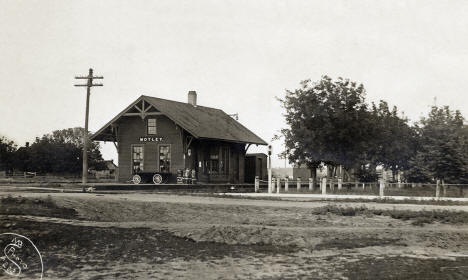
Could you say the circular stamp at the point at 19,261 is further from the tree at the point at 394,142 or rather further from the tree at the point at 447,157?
the tree at the point at 394,142

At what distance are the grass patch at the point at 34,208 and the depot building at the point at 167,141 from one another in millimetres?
18459

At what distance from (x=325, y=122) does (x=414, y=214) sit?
65.1ft

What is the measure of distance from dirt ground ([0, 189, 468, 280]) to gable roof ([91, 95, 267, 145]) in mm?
19372

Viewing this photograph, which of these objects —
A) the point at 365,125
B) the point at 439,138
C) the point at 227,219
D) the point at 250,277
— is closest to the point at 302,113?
the point at 365,125

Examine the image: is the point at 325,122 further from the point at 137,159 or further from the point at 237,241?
the point at 237,241

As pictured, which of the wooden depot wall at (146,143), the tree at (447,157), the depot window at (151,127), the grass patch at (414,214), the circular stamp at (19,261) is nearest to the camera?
the circular stamp at (19,261)

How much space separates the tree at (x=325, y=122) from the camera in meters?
33.8

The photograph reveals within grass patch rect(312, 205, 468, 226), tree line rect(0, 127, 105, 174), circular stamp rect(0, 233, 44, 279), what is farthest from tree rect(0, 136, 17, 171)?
circular stamp rect(0, 233, 44, 279)

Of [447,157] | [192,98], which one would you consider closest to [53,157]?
[192,98]

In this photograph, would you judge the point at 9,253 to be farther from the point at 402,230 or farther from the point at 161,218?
the point at 402,230

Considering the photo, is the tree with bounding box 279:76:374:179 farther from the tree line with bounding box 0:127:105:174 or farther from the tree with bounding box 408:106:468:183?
the tree line with bounding box 0:127:105:174

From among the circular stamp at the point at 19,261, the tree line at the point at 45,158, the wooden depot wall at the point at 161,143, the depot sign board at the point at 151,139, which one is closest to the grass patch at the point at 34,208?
the circular stamp at the point at 19,261

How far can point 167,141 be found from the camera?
35750mm

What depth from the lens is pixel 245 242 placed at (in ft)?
36.4
